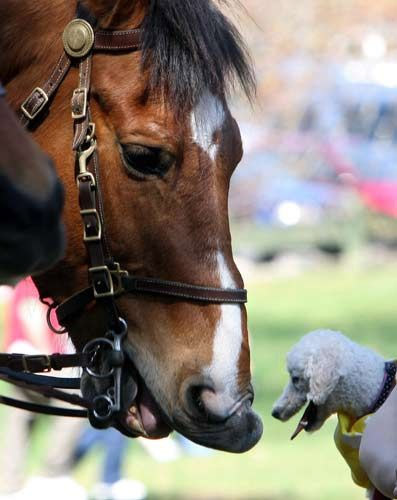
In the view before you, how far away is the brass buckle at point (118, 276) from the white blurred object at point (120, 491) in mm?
3973

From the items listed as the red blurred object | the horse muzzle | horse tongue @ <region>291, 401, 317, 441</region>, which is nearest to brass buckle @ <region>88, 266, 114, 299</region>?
the horse muzzle

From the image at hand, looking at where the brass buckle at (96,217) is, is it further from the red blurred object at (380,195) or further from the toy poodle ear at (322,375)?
the red blurred object at (380,195)

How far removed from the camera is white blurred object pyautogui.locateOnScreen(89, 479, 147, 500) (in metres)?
7.90

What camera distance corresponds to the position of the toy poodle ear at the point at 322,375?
4.61 metres

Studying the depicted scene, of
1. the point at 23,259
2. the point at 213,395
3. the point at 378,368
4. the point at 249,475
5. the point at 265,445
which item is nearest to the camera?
the point at 23,259

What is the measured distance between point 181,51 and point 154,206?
490mm

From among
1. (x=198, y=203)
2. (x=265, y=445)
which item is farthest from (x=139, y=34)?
(x=265, y=445)

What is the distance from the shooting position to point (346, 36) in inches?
882

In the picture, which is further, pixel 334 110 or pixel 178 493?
pixel 334 110

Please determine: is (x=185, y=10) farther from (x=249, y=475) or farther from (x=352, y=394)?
(x=249, y=475)

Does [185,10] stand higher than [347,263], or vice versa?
[185,10]

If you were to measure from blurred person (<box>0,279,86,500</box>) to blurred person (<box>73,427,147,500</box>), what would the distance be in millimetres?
149

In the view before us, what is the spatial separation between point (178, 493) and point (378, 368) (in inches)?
155

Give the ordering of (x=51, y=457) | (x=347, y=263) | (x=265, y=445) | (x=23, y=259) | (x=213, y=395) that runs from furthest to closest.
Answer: (x=347, y=263) < (x=265, y=445) < (x=51, y=457) < (x=213, y=395) < (x=23, y=259)
